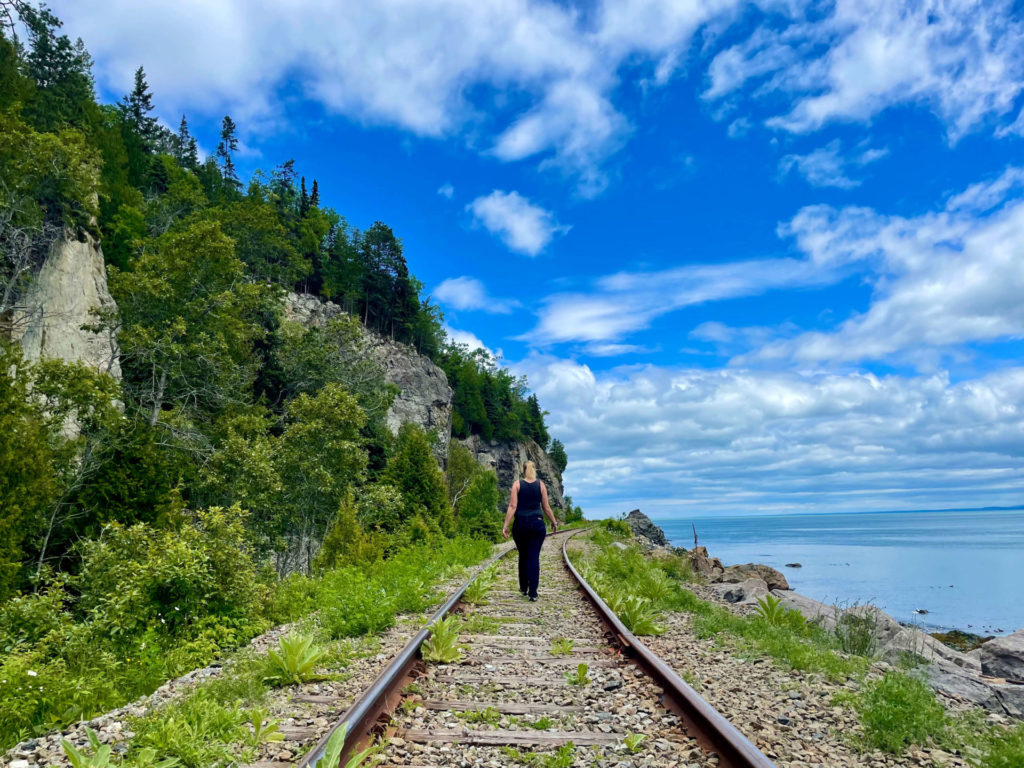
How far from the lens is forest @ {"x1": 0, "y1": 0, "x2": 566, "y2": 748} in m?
7.05

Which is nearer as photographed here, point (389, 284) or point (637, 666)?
point (637, 666)

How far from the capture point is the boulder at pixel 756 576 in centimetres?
1770

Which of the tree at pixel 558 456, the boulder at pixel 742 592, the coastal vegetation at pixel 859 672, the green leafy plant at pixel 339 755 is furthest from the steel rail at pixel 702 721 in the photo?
the tree at pixel 558 456

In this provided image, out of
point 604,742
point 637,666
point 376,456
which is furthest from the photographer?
point 376,456

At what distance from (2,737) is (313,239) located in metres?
58.8

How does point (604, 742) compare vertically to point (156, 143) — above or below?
below

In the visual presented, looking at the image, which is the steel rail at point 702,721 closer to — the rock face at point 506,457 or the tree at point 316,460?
the tree at point 316,460

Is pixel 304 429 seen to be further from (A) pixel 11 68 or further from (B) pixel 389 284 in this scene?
(B) pixel 389 284

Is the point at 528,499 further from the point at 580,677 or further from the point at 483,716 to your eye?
the point at 483,716

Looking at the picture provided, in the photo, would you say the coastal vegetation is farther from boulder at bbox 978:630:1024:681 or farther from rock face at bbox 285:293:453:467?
rock face at bbox 285:293:453:467

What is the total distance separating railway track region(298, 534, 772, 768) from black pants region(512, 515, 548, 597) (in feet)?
Answer: 7.87

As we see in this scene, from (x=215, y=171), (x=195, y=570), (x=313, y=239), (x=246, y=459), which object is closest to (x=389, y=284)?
(x=313, y=239)

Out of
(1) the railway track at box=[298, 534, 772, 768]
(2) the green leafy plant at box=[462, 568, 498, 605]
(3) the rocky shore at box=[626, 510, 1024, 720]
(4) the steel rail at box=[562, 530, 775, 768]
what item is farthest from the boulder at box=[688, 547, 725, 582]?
(4) the steel rail at box=[562, 530, 775, 768]

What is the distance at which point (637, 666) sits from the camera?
5.28 meters
